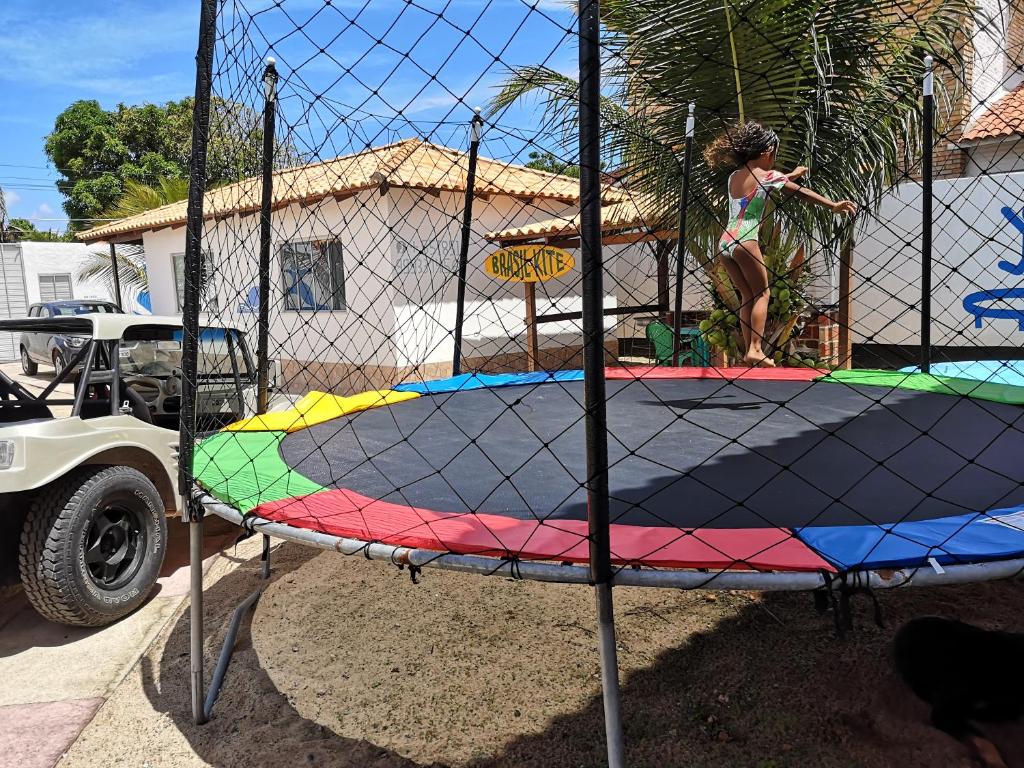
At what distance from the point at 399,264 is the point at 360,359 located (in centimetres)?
98

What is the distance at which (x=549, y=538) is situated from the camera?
1.37 meters

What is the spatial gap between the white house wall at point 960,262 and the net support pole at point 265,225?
4.12m

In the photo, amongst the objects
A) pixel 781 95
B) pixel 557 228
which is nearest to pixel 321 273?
pixel 557 228

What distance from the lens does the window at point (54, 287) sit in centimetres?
1348

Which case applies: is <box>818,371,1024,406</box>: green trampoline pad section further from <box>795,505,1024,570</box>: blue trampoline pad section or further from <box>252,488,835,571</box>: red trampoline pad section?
<box>252,488,835,571</box>: red trampoline pad section

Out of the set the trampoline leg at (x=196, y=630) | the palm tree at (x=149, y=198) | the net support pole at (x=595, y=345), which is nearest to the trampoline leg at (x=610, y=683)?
the net support pole at (x=595, y=345)

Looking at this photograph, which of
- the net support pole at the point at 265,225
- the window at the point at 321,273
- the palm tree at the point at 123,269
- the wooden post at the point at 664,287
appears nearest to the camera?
the net support pole at the point at 265,225

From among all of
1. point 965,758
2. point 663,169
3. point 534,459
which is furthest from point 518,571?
point 663,169

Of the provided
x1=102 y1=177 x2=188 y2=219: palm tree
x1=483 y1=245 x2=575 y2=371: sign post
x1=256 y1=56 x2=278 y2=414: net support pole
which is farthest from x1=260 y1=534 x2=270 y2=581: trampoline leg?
x1=102 y1=177 x2=188 y2=219: palm tree

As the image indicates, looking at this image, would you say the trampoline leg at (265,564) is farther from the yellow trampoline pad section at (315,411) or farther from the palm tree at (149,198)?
the palm tree at (149,198)

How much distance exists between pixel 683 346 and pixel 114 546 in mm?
4288

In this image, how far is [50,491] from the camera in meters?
2.19

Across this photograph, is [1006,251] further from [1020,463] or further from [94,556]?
[94,556]

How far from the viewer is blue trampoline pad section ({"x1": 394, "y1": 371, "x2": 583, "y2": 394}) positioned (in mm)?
3559
